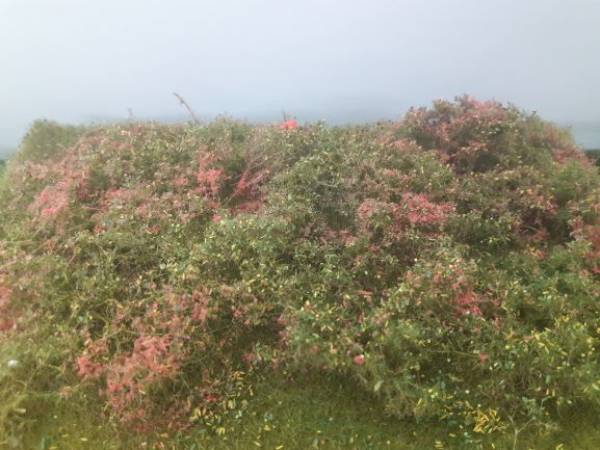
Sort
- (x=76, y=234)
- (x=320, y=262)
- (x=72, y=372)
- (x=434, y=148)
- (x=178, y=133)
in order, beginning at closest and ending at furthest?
(x=72, y=372)
(x=320, y=262)
(x=76, y=234)
(x=434, y=148)
(x=178, y=133)

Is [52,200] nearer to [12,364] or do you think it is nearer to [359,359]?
Result: [12,364]

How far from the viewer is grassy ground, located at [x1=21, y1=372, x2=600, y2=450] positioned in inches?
146

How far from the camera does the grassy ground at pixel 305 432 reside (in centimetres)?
370

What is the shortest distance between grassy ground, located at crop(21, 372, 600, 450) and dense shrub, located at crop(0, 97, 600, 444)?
0.11 metres

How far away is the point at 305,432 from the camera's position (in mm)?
3840

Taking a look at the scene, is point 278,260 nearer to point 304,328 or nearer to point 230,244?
point 230,244

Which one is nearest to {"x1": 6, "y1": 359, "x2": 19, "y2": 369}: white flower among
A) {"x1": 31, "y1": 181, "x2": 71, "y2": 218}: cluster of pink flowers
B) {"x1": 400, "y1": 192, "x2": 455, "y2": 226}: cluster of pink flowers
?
{"x1": 31, "y1": 181, "x2": 71, "y2": 218}: cluster of pink flowers

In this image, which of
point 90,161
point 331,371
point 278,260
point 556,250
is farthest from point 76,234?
point 556,250

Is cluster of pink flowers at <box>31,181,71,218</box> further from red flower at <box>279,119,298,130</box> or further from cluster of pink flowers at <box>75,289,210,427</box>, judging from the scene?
red flower at <box>279,119,298,130</box>

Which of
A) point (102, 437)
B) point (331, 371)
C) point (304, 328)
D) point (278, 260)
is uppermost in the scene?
point (278, 260)

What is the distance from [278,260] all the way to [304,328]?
30.5 inches

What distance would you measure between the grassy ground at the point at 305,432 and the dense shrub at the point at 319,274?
0.11 m

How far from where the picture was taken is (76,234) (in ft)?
16.8

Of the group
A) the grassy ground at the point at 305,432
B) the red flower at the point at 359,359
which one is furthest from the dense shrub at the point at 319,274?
the grassy ground at the point at 305,432
